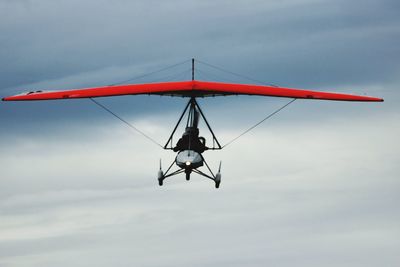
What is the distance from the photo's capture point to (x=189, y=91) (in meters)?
48.2

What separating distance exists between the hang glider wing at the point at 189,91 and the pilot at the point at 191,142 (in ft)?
5.62

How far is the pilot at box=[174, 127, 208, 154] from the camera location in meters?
48.2

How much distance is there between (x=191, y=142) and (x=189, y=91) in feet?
7.12

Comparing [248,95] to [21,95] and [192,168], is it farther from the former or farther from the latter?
[21,95]

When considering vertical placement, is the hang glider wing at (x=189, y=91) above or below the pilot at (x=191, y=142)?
above

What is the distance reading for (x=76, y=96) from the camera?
4894 centimetres

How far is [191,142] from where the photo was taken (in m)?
48.3

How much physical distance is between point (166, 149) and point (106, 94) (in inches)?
136

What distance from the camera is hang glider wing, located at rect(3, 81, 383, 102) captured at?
47.5 m

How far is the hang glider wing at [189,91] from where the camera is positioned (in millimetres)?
47469

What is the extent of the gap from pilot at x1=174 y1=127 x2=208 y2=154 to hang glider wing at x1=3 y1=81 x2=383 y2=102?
1712 mm

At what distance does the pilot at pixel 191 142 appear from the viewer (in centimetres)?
4825

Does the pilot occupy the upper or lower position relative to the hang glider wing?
lower

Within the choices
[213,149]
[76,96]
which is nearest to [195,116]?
[213,149]
